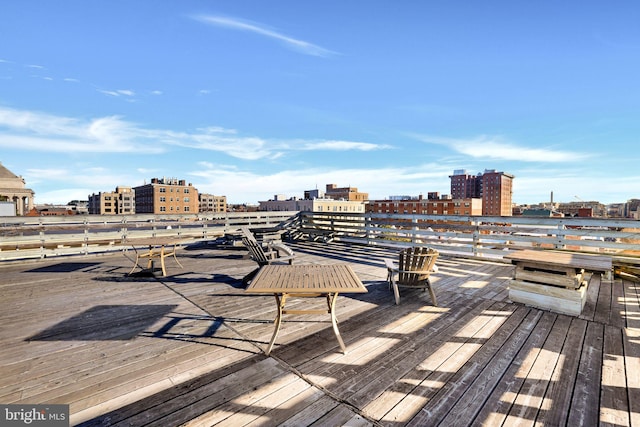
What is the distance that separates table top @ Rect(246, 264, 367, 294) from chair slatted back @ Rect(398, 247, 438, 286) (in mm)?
1459

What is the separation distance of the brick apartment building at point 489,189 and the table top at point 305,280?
12255cm

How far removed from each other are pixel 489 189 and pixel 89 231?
133 metres

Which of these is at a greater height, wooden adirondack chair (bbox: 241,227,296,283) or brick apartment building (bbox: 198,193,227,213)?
brick apartment building (bbox: 198,193,227,213)

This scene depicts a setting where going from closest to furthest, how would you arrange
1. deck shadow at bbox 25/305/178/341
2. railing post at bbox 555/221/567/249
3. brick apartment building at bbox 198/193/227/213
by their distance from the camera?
1. deck shadow at bbox 25/305/178/341
2. railing post at bbox 555/221/567/249
3. brick apartment building at bbox 198/193/227/213

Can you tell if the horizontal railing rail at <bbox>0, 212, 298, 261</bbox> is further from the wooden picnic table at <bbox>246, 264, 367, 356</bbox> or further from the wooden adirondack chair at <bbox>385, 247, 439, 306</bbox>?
the wooden adirondack chair at <bbox>385, 247, 439, 306</bbox>

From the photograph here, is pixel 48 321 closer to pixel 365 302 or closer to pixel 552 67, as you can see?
pixel 365 302

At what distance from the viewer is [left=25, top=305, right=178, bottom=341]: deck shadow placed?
323 cm

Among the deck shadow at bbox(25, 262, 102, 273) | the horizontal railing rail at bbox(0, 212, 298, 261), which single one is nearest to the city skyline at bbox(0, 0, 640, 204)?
the horizontal railing rail at bbox(0, 212, 298, 261)

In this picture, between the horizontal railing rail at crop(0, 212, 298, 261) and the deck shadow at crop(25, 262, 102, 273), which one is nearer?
the deck shadow at crop(25, 262, 102, 273)

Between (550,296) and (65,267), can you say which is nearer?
(550,296)

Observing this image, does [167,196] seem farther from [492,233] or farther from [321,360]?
[321,360]

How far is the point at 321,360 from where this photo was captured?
8.75 ft

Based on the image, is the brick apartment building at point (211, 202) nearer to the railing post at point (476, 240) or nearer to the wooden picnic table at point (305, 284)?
the railing post at point (476, 240)

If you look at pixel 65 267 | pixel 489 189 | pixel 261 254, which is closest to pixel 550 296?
pixel 261 254
